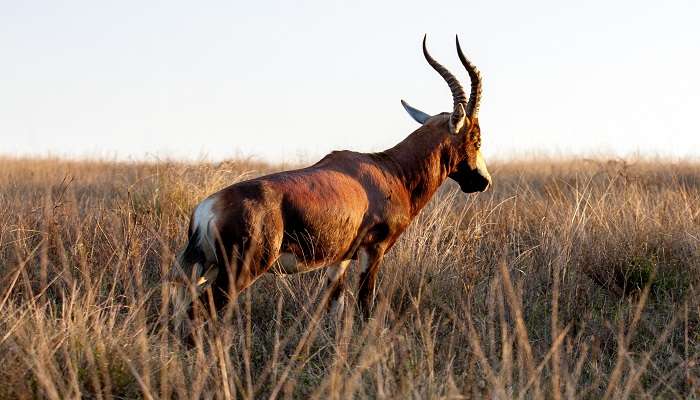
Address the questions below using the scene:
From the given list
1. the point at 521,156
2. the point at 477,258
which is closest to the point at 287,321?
the point at 477,258

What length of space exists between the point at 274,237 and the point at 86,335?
1.36m

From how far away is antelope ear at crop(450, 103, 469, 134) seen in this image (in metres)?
6.57

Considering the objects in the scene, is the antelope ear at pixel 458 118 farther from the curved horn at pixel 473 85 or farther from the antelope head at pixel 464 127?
the curved horn at pixel 473 85

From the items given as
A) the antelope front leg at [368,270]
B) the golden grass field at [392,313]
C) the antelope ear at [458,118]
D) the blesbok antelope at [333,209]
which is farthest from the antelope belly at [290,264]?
the antelope ear at [458,118]

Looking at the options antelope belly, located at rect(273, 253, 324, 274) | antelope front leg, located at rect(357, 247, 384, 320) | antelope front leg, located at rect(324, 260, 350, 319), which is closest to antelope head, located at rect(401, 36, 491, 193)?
antelope front leg, located at rect(357, 247, 384, 320)

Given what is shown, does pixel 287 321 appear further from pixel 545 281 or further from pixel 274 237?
pixel 545 281

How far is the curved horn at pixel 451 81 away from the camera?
6.56 metres

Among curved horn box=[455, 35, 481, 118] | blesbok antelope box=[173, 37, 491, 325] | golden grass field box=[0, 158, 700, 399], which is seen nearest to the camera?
golden grass field box=[0, 158, 700, 399]

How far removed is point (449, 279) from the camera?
22.7 feet

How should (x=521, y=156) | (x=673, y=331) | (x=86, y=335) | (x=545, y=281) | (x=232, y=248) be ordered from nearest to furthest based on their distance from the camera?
(x=86, y=335)
(x=232, y=248)
(x=673, y=331)
(x=545, y=281)
(x=521, y=156)

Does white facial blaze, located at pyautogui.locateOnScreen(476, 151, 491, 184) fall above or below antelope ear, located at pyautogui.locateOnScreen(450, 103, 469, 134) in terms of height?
below

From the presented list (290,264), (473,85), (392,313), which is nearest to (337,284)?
(290,264)

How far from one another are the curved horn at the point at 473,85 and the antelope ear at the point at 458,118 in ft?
0.44

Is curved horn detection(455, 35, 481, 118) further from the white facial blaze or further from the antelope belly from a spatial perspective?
the antelope belly
